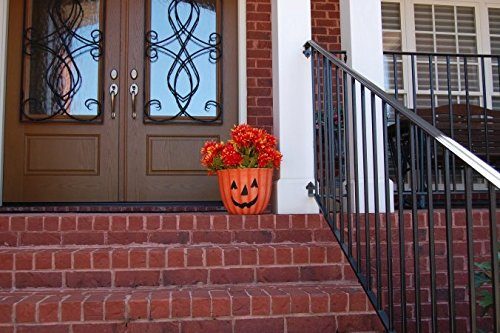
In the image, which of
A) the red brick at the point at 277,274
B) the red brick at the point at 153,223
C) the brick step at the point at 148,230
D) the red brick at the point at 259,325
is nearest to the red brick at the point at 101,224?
the brick step at the point at 148,230

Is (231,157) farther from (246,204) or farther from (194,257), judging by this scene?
(194,257)

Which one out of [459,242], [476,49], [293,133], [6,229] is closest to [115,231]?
[6,229]

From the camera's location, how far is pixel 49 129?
13.6ft

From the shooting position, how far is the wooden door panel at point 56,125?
411 cm

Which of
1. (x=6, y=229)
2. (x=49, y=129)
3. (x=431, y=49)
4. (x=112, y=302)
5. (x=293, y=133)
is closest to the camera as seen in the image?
(x=112, y=302)

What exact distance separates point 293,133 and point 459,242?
1.18 m

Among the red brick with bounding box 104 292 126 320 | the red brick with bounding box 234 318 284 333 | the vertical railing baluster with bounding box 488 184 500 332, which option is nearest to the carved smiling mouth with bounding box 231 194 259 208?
the red brick with bounding box 234 318 284 333

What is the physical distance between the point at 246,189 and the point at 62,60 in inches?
84.6

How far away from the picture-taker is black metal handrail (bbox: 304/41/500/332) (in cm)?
165

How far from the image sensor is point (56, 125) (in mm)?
4164

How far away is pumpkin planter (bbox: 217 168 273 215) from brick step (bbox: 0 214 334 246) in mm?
130

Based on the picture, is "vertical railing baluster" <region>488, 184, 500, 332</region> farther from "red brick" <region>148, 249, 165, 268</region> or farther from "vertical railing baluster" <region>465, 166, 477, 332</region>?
"red brick" <region>148, 249, 165, 268</region>

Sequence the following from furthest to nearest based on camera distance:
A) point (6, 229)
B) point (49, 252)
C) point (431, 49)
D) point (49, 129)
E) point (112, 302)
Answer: point (431, 49), point (49, 129), point (6, 229), point (49, 252), point (112, 302)

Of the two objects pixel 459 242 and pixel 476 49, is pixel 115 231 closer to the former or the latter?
pixel 459 242
